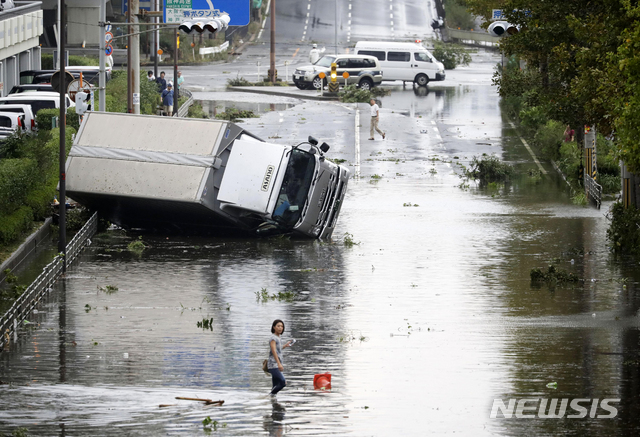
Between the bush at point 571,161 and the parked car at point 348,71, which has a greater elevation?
the parked car at point 348,71

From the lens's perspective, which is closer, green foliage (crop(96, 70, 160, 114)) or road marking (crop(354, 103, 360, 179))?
road marking (crop(354, 103, 360, 179))

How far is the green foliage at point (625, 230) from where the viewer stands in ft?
71.1

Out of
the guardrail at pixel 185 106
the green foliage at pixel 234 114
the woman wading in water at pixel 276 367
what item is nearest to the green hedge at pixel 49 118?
the guardrail at pixel 185 106

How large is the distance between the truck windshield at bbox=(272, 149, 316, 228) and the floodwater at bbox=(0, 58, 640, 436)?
2.23ft

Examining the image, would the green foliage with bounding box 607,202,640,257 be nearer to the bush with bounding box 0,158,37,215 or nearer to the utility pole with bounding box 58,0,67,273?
the utility pole with bounding box 58,0,67,273

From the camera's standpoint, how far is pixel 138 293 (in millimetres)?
18578

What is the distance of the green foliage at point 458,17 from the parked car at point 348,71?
2620 cm

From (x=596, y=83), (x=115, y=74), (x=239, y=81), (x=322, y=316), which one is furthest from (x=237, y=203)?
(x=239, y=81)

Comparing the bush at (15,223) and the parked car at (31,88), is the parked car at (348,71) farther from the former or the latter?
the bush at (15,223)

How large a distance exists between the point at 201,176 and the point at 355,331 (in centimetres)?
775

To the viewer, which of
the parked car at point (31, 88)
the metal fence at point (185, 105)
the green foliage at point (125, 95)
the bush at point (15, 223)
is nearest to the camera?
the bush at point (15, 223)

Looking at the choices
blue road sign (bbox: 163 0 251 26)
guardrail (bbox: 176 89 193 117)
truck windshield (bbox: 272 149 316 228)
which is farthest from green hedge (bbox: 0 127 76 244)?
guardrail (bbox: 176 89 193 117)

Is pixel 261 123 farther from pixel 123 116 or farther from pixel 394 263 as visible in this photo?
pixel 394 263

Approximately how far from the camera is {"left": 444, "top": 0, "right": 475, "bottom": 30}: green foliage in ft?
256
